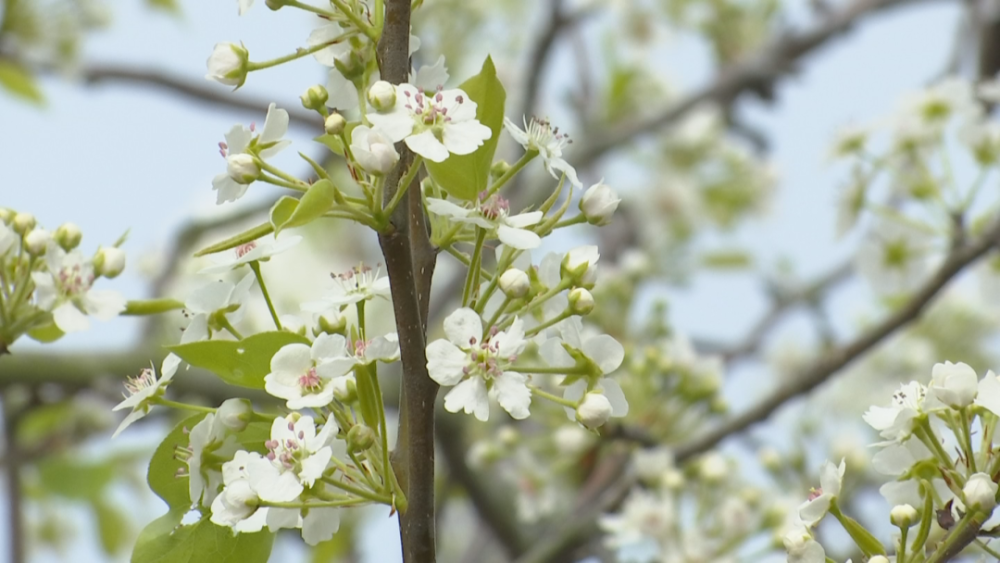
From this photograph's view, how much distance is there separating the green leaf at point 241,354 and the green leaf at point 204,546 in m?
0.12

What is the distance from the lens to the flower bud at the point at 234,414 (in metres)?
0.81

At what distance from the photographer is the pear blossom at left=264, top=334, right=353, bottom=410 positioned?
771 millimetres

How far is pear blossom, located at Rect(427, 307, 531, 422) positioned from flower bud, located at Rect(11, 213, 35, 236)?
547mm

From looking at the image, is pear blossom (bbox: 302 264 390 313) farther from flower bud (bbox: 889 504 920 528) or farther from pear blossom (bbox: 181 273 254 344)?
flower bud (bbox: 889 504 920 528)

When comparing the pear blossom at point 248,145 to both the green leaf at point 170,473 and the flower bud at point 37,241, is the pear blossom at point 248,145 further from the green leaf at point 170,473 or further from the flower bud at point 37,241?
the flower bud at point 37,241

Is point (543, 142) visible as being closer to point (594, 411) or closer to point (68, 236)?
point (594, 411)

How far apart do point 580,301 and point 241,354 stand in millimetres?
253

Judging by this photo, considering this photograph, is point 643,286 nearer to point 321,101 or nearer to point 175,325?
point 175,325

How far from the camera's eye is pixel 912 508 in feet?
2.73

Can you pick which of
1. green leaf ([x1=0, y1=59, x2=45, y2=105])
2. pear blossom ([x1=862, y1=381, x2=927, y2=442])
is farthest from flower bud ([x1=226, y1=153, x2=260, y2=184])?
green leaf ([x1=0, y1=59, x2=45, y2=105])

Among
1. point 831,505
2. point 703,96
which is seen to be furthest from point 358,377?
point 703,96

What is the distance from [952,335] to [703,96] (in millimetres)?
1108

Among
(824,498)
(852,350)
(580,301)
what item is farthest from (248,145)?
(852,350)

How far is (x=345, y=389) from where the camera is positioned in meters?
0.82
